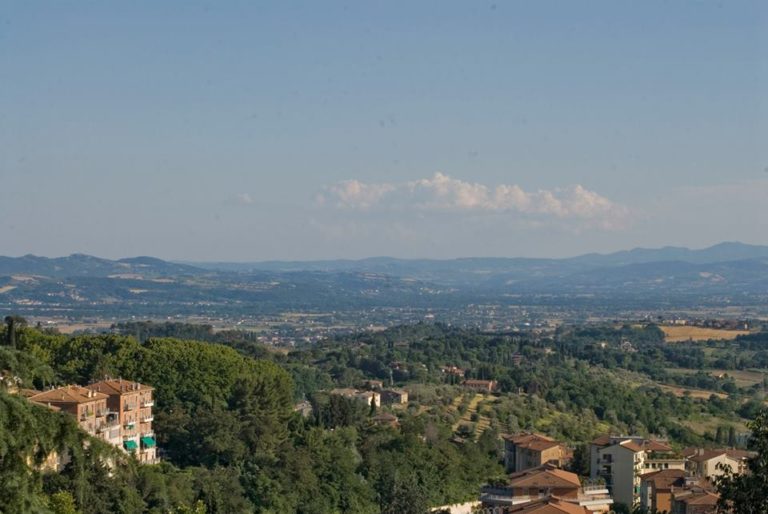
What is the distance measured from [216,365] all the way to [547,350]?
5436 cm

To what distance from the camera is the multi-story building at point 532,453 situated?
44.2 metres

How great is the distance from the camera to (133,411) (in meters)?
39.1

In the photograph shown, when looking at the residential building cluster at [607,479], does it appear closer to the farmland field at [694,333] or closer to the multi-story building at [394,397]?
the multi-story building at [394,397]

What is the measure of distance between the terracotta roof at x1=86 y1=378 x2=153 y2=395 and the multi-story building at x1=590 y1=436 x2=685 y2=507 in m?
15.0

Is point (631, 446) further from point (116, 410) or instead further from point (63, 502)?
point (63, 502)

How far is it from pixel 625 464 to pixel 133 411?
16.0m

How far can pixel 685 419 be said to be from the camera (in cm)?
6022

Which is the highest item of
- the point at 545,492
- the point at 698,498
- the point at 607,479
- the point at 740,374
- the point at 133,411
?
the point at 133,411

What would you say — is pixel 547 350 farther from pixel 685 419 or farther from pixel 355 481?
pixel 355 481

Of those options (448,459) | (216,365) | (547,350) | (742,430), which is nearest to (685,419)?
(742,430)

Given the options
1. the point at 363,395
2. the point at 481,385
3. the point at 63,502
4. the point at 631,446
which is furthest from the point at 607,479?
the point at 481,385

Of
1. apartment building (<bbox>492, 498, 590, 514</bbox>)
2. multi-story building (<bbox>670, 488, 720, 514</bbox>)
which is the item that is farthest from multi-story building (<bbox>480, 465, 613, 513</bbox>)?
multi-story building (<bbox>670, 488, 720, 514</bbox>)

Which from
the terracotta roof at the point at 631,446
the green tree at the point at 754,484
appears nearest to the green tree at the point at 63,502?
the green tree at the point at 754,484

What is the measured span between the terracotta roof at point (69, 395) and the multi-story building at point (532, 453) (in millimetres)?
15109
